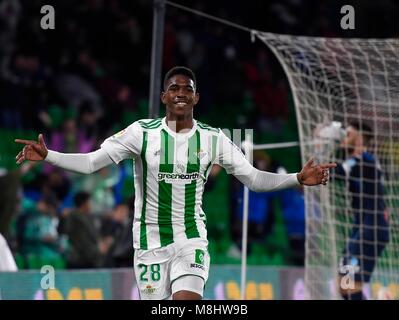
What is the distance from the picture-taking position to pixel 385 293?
13406 millimetres

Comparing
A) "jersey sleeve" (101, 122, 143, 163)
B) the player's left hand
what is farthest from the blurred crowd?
the player's left hand

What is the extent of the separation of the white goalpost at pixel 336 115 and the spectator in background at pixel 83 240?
8.37 feet

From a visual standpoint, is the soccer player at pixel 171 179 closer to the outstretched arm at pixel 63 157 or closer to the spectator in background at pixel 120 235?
the outstretched arm at pixel 63 157

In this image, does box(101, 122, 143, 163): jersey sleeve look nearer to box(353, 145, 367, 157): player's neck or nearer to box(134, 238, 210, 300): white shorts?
box(134, 238, 210, 300): white shorts

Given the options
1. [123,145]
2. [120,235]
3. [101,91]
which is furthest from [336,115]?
[101,91]

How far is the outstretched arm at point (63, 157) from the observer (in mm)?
8219

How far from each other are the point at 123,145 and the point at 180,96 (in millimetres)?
501

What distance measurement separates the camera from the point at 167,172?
8570mm

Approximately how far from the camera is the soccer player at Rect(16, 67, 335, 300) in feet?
28.0

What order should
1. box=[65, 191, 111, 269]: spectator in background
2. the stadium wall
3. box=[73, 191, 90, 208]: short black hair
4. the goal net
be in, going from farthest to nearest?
1. box=[73, 191, 90, 208]: short black hair
2. box=[65, 191, 111, 269]: spectator in background
3. the goal net
4. the stadium wall

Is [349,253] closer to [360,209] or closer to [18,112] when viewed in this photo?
[360,209]

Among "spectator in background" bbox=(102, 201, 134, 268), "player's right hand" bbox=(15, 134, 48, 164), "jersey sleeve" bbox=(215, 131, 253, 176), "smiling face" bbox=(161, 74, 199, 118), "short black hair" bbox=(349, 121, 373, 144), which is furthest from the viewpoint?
"spectator in background" bbox=(102, 201, 134, 268)


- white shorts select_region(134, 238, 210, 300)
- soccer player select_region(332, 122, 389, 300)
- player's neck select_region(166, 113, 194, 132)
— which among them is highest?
soccer player select_region(332, 122, 389, 300)

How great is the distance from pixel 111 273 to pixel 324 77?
2960 millimetres
